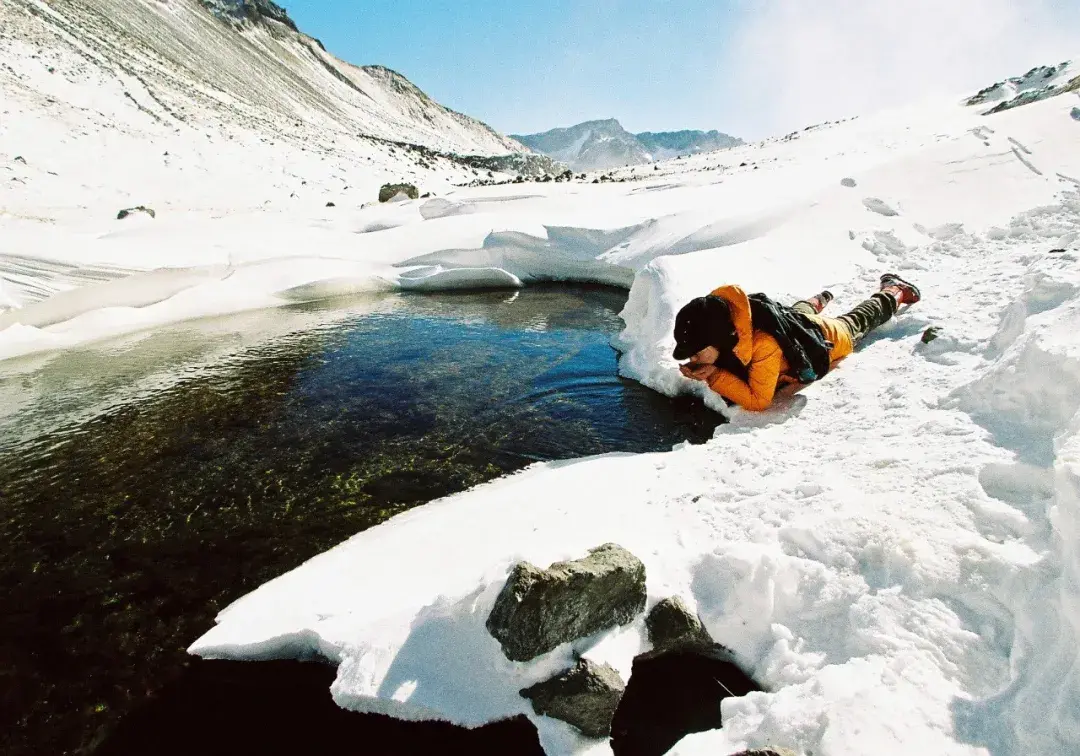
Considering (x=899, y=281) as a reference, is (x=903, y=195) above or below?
above

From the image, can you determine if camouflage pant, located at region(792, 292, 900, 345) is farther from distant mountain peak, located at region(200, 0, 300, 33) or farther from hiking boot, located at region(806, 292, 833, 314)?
distant mountain peak, located at region(200, 0, 300, 33)

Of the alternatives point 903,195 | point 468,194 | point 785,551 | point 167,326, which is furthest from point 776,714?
point 468,194

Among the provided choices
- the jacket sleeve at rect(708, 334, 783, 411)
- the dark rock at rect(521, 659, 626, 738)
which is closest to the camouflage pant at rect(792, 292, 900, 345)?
the jacket sleeve at rect(708, 334, 783, 411)

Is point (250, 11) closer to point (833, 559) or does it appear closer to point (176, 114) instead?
point (176, 114)

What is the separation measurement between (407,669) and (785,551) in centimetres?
216

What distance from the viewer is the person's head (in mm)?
4578

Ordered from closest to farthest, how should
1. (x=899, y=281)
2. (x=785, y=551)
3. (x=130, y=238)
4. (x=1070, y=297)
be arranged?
(x=785, y=551), (x=1070, y=297), (x=899, y=281), (x=130, y=238)

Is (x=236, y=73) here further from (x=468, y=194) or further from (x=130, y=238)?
(x=130, y=238)

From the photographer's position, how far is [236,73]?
128ft

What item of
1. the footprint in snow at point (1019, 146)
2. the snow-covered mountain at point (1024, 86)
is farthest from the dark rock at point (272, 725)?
the snow-covered mountain at point (1024, 86)

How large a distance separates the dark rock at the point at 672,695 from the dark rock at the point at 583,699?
153mm

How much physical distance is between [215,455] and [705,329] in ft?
16.4

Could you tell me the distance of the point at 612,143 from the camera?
Result: 15112 cm

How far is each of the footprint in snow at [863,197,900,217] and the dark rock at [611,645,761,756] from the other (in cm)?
858
